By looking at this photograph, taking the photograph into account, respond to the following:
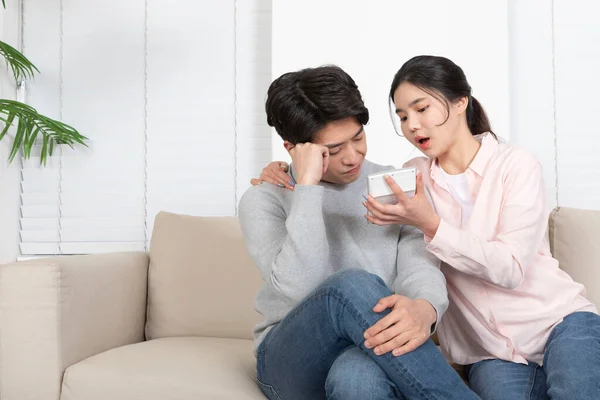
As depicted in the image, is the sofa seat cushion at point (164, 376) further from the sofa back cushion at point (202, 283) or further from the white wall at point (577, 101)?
the white wall at point (577, 101)

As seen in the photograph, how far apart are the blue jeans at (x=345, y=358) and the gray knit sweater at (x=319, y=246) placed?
8 centimetres

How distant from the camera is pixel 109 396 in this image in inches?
62.1

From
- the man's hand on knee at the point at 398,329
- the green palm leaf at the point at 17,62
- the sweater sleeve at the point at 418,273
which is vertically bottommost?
the man's hand on knee at the point at 398,329

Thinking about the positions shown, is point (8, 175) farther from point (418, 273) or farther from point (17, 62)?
point (418, 273)

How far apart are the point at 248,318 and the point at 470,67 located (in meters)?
1.18

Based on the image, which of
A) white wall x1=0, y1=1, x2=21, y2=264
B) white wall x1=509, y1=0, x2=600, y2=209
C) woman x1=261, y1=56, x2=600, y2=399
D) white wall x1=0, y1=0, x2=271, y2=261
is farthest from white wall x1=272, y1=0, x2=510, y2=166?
white wall x1=0, y1=1, x2=21, y2=264

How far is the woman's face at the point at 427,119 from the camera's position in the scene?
1471 mm

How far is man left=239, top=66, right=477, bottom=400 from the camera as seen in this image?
114cm

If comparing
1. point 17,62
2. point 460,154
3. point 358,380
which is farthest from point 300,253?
point 17,62

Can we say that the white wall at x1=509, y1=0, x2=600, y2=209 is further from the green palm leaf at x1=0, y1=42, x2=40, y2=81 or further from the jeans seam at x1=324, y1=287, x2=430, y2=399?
the green palm leaf at x1=0, y1=42, x2=40, y2=81

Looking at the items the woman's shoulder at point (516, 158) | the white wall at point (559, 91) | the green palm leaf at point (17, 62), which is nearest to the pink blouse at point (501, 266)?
the woman's shoulder at point (516, 158)

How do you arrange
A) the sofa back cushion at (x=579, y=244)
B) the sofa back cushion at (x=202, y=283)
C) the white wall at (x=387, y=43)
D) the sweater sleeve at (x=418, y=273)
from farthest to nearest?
the white wall at (x=387, y=43) → the sofa back cushion at (x=202, y=283) → the sofa back cushion at (x=579, y=244) → the sweater sleeve at (x=418, y=273)

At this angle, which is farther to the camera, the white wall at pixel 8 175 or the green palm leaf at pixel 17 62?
the white wall at pixel 8 175

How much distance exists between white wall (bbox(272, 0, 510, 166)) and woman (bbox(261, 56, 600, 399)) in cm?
62
